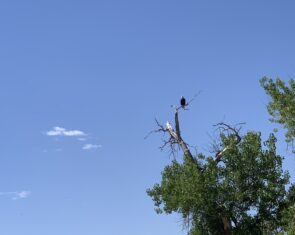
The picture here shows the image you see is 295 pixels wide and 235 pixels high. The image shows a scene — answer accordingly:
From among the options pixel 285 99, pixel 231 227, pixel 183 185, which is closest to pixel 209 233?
pixel 231 227

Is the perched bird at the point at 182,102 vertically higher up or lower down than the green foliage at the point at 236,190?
higher up

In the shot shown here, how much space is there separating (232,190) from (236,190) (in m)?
0.34

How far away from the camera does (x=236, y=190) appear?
39.7 metres

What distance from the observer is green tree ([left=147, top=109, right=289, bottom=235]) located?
3957 centimetres

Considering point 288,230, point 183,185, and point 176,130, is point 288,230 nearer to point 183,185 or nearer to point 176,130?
point 183,185

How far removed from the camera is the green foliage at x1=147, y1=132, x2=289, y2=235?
39562mm

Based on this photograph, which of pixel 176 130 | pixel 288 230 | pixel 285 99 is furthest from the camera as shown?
pixel 176 130

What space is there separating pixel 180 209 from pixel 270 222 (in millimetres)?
6351

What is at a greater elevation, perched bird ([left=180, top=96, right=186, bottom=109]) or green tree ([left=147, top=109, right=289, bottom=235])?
perched bird ([left=180, top=96, right=186, bottom=109])

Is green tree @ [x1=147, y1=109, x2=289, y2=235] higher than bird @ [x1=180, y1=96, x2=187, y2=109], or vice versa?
bird @ [x1=180, y1=96, x2=187, y2=109]

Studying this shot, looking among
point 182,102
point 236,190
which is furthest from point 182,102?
point 236,190

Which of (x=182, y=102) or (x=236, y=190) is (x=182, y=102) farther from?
(x=236, y=190)

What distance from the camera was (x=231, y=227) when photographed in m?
40.4

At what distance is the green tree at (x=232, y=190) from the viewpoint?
3957cm
